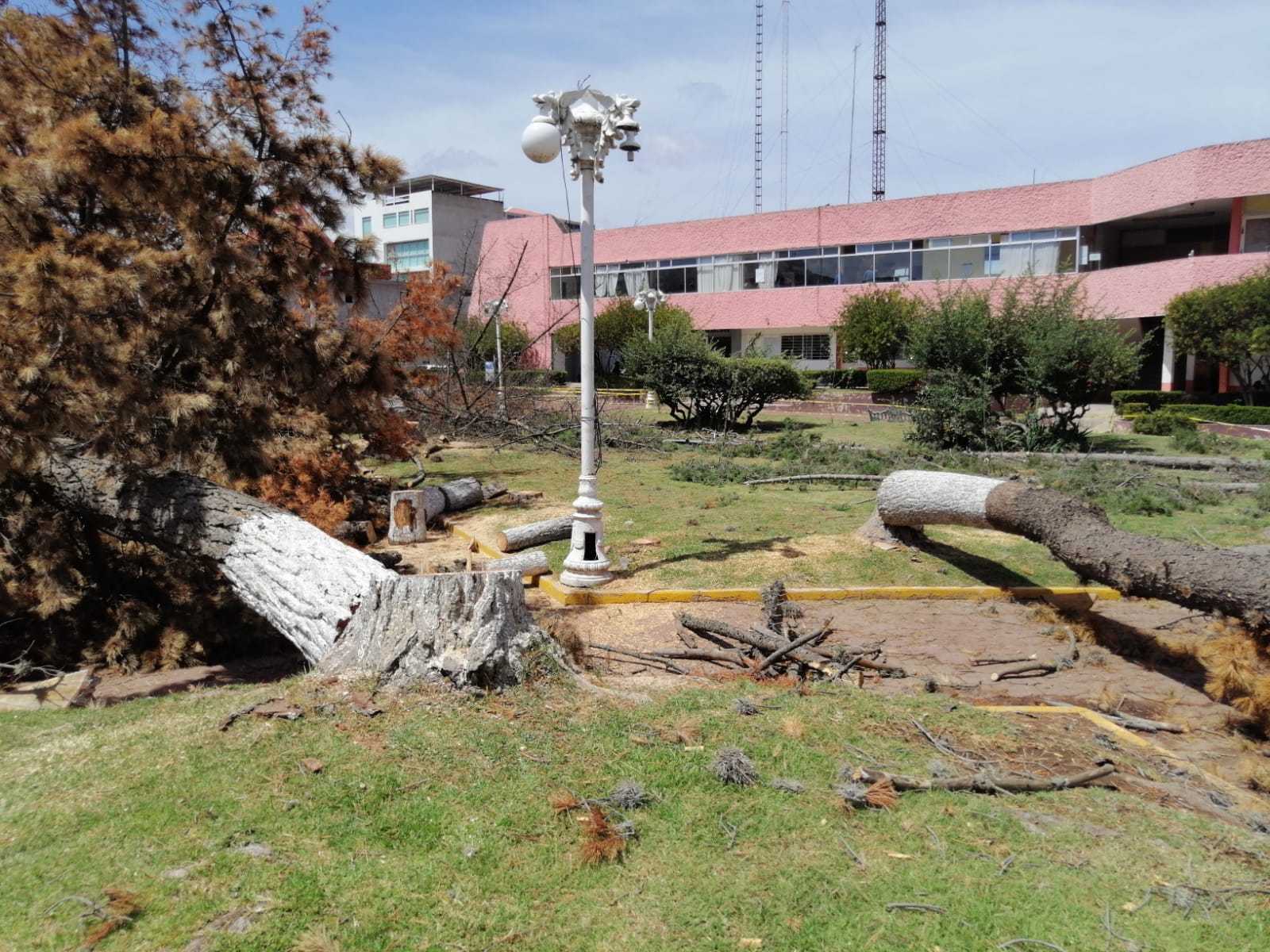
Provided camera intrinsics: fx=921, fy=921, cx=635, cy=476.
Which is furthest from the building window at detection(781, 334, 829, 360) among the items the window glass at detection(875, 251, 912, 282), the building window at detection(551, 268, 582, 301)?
the building window at detection(551, 268, 582, 301)

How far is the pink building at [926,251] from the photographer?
29828mm

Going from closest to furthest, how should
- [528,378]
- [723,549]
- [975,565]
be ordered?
[975,565]
[723,549]
[528,378]

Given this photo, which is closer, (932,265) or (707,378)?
(707,378)

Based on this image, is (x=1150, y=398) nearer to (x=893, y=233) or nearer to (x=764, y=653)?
(x=893, y=233)

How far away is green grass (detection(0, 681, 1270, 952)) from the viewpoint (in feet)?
9.85

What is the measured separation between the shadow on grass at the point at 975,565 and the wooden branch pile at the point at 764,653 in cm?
257

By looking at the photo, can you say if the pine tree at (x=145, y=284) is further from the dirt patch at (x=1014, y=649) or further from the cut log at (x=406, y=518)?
the dirt patch at (x=1014, y=649)

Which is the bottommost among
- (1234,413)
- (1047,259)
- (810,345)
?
(1234,413)

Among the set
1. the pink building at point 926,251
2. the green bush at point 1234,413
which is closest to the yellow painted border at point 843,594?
the pink building at point 926,251

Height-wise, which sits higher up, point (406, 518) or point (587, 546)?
point (587, 546)

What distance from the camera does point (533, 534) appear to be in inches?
Result: 391

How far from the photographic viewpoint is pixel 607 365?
4581 cm

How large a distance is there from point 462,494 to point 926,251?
3112 cm

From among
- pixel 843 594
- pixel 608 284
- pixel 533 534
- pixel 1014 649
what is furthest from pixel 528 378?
pixel 608 284
